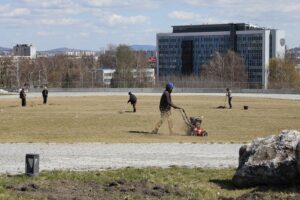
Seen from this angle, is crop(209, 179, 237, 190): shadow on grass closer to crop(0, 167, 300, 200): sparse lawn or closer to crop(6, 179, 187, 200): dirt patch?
crop(0, 167, 300, 200): sparse lawn

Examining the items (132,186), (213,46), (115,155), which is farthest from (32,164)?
(213,46)

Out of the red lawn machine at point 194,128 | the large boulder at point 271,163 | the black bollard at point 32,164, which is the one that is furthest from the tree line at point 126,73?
the large boulder at point 271,163

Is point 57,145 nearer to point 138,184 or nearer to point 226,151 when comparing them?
point 226,151

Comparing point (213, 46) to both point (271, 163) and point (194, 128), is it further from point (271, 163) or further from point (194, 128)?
point (271, 163)

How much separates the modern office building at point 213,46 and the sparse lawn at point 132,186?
136m

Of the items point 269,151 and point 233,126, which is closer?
point 269,151

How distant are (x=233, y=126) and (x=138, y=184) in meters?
18.5

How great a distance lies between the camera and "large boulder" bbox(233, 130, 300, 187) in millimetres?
9664

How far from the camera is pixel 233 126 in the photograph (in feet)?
91.8

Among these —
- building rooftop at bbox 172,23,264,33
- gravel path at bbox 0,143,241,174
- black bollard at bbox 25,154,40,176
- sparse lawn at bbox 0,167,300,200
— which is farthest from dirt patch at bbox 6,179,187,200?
building rooftop at bbox 172,23,264,33

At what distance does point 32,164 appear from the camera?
11.0 meters

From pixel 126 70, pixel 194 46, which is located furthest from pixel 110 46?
pixel 126 70

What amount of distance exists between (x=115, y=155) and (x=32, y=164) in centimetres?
412

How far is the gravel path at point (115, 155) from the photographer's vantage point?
1313 cm
